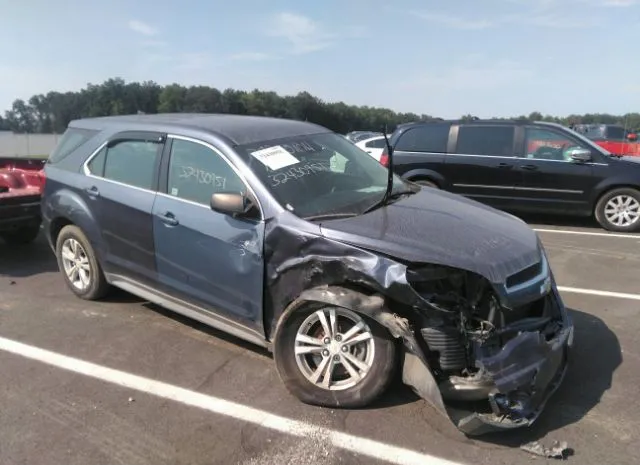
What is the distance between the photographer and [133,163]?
4520 mm

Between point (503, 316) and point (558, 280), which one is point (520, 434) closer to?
point (503, 316)

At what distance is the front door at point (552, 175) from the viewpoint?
8.69 m

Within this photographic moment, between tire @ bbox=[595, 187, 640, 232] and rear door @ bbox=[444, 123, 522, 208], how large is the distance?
134 centimetres

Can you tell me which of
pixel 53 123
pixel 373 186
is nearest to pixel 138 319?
pixel 373 186

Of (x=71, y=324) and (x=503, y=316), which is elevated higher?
(x=503, y=316)

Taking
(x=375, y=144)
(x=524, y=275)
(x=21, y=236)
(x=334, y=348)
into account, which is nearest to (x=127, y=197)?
(x=334, y=348)

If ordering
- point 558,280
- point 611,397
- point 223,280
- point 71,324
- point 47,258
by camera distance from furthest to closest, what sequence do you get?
point 47,258, point 558,280, point 71,324, point 223,280, point 611,397

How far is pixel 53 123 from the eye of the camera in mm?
56188

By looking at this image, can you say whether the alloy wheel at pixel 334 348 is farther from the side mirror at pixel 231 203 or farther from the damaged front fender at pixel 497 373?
the side mirror at pixel 231 203

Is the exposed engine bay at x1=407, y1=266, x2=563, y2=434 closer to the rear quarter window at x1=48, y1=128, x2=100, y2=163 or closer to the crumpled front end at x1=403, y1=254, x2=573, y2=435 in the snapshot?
the crumpled front end at x1=403, y1=254, x2=573, y2=435

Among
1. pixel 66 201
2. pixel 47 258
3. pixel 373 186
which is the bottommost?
pixel 47 258

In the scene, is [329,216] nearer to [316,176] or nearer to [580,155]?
[316,176]

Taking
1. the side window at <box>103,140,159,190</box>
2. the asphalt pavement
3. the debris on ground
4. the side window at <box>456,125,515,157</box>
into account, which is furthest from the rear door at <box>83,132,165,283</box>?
the side window at <box>456,125,515,157</box>

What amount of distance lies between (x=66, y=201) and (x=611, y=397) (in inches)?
182
